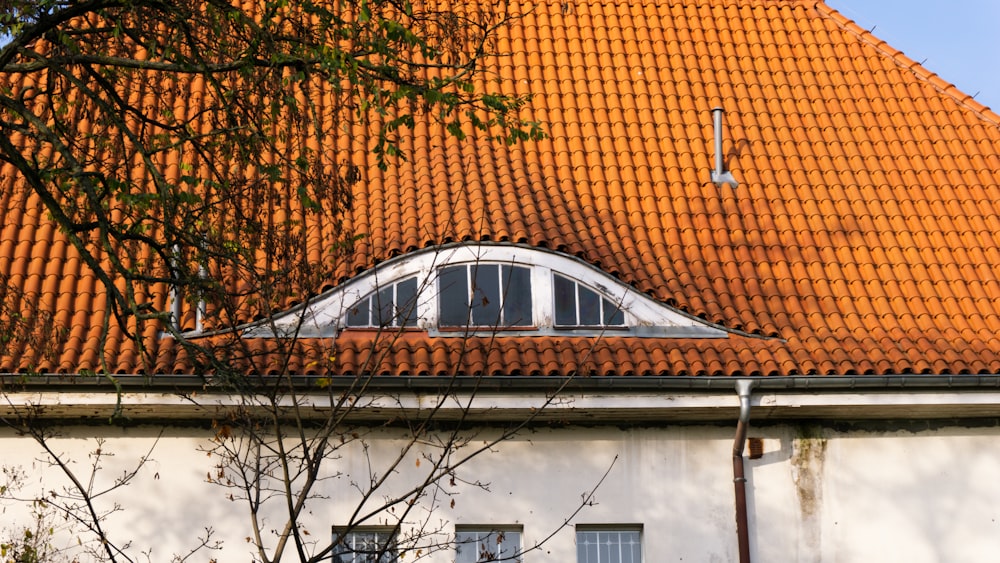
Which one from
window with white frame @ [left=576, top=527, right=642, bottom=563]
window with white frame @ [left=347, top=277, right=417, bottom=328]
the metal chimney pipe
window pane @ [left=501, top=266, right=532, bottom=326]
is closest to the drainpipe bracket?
the metal chimney pipe

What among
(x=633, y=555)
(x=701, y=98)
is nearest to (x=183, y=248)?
(x=633, y=555)

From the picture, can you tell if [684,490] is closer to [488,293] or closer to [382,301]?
[488,293]

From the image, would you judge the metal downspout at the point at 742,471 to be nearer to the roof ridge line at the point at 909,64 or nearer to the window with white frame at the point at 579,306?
the window with white frame at the point at 579,306

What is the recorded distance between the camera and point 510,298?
39.7ft

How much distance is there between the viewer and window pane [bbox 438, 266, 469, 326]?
1195 centimetres

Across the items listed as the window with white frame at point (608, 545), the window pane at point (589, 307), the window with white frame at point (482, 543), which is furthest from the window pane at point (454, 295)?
the window with white frame at point (608, 545)

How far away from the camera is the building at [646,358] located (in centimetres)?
1123

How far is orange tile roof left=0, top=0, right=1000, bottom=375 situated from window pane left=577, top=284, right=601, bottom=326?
26 centimetres

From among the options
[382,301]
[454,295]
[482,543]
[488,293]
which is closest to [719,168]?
[488,293]

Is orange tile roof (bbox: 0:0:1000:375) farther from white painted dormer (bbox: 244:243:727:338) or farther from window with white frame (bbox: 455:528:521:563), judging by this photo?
window with white frame (bbox: 455:528:521:563)

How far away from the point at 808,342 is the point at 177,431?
16.5 feet

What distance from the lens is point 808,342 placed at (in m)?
11.8

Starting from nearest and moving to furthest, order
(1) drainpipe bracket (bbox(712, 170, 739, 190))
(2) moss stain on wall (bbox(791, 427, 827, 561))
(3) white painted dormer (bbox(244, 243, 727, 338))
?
(2) moss stain on wall (bbox(791, 427, 827, 561)), (3) white painted dormer (bbox(244, 243, 727, 338)), (1) drainpipe bracket (bbox(712, 170, 739, 190))

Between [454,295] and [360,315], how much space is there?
786 millimetres
